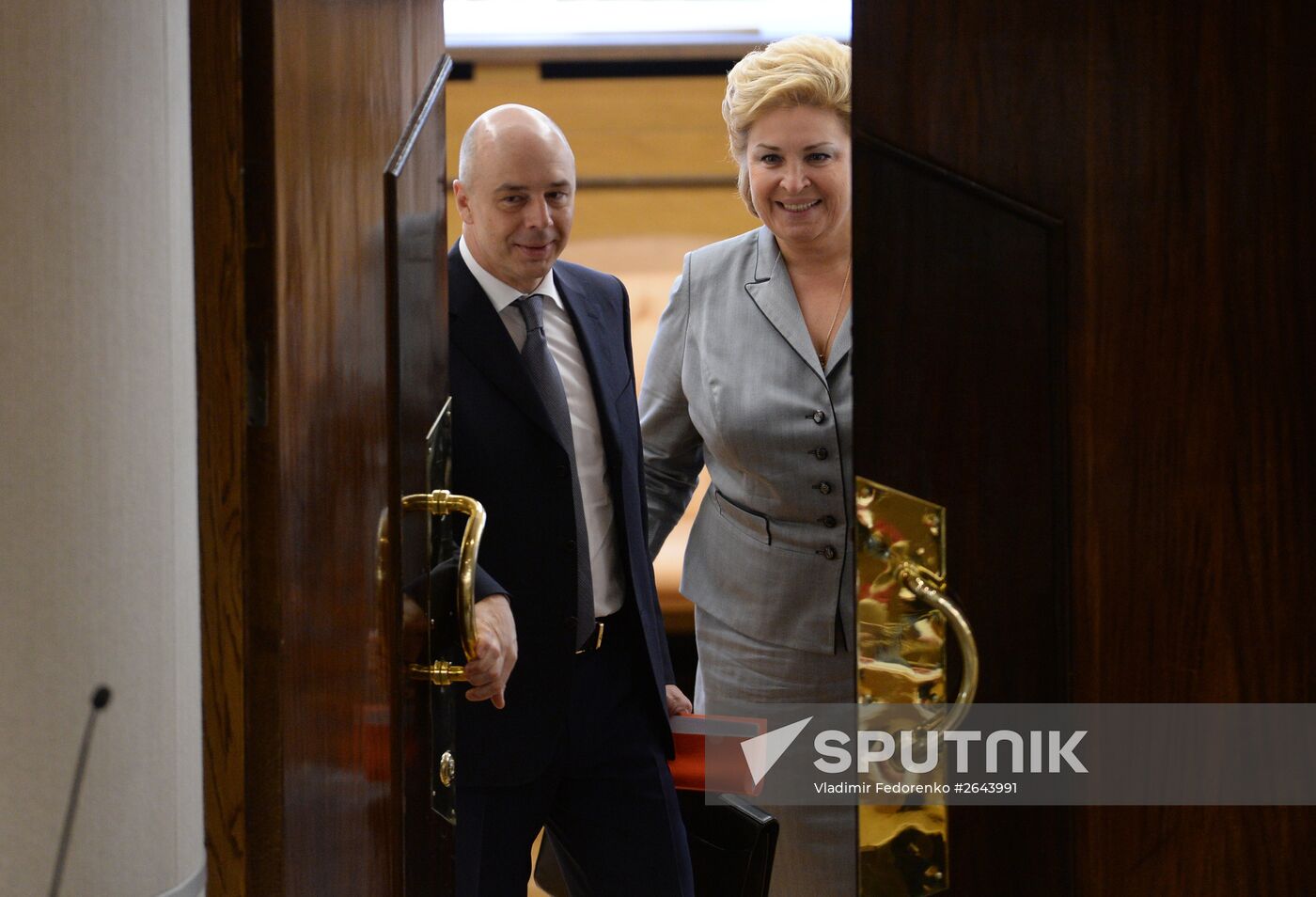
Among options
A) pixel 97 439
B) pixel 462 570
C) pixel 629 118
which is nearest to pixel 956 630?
pixel 462 570

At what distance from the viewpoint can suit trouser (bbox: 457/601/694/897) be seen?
6.74 feet

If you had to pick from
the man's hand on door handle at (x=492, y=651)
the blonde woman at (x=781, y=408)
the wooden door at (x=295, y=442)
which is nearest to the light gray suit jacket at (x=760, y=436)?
the blonde woman at (x=781, y=408)

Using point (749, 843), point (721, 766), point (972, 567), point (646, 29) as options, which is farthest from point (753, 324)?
point (646, 29)

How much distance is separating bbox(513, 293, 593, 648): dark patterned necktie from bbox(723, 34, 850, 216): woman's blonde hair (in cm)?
50

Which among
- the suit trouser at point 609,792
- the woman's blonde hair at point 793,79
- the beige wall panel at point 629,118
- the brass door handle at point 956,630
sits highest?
the beige wall panel at point 629,118

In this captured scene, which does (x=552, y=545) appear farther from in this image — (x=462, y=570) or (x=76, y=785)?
(x=76, y=785)

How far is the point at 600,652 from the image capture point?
2141 mm

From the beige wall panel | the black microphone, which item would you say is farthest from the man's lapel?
the beige wall panel

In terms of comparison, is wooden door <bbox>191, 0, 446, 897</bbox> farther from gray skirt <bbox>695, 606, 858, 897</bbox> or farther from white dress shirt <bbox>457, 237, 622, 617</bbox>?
gray skirt <bbox>695, 606, 858, 897</bbox>

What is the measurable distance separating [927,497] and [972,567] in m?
0.08

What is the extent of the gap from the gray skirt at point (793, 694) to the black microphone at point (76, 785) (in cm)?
114

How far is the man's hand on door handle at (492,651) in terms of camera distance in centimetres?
165

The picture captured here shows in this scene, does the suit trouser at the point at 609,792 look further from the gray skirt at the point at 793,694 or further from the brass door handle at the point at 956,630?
the brass door handle at the point at 956,630

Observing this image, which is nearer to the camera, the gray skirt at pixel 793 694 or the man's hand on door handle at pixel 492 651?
the man's hand on door handle at pixel 492 651
